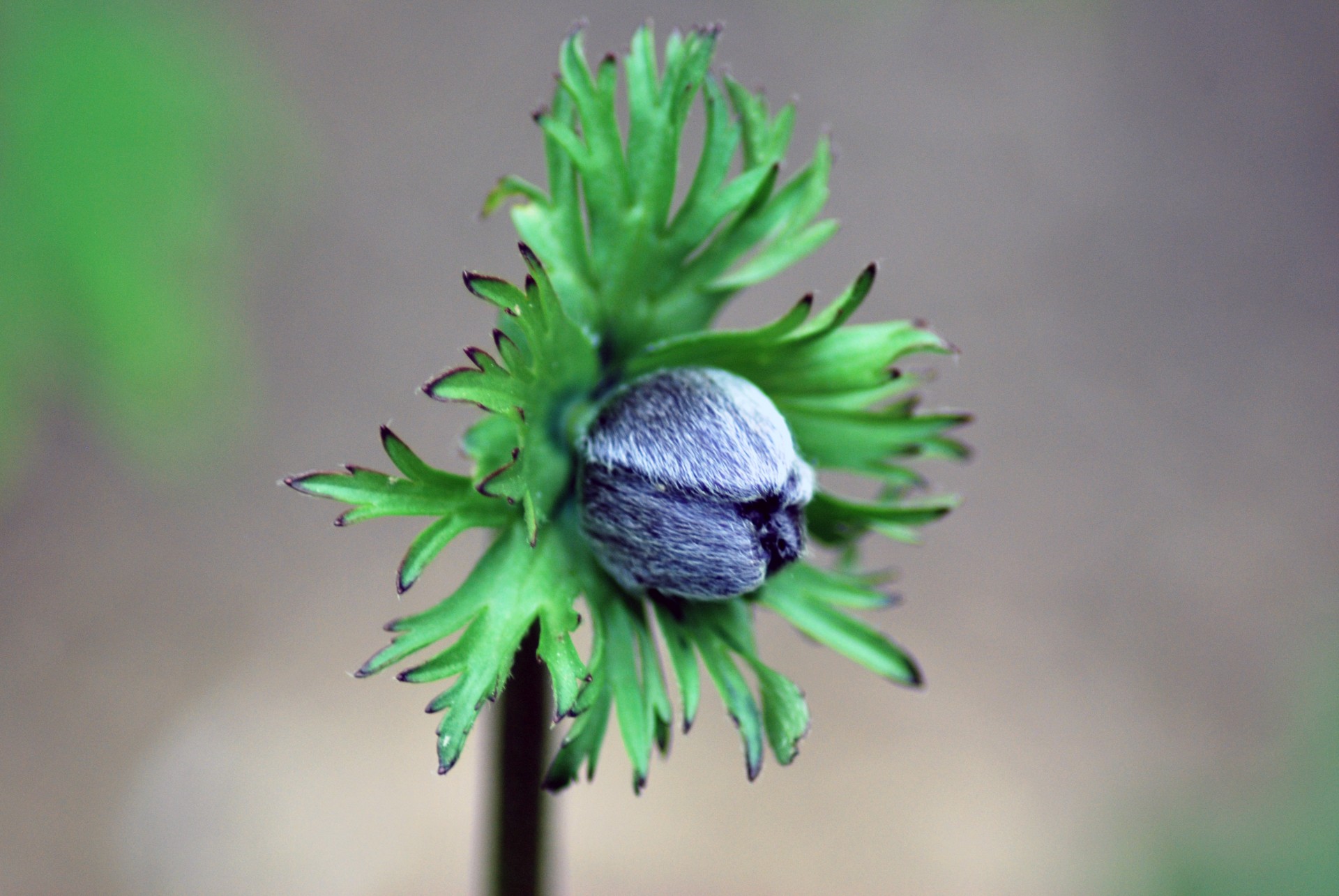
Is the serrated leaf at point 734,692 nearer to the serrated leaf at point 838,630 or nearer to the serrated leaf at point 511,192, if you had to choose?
the serrated leaf at point 838,630

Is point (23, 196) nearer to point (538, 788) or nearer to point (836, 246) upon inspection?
point (538, 788)

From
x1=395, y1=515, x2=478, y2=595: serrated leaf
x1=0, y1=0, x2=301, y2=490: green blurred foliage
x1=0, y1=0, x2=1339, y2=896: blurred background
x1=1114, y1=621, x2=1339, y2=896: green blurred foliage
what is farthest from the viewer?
x1=1114, y1=621, x2=1339, y2=896: green blurred foliage

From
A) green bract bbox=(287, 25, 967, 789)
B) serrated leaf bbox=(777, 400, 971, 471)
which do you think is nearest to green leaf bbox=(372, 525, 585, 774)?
green bract bbox=(287, 25, 967, 789)

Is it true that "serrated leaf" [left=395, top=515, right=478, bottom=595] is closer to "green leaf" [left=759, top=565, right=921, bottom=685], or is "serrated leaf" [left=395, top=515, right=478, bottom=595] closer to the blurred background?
"green leaf" [left=759, top=565, right=921, bottom=685]

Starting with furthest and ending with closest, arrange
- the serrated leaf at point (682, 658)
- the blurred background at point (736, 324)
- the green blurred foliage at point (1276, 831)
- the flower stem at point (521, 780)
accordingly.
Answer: the green blurred foliage at point (1276, 831), the blurred background at point (736, 324), the flower stem at point (521, 780), the serrated leaf at point (682, 658)

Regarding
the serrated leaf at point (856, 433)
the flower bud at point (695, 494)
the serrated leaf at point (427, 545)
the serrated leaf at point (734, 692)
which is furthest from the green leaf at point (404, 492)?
the serrated leaf at point (856, 433)

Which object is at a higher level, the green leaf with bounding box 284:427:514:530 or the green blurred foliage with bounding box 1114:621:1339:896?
the green leaf with bounding box 284:427:514:530
